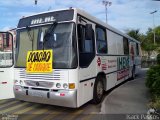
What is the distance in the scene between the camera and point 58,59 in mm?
7402

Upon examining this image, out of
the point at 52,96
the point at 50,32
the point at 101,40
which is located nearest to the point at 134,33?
the point at 101,40

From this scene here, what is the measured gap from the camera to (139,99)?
9.32 meters

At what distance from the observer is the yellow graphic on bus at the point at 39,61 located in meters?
7.50

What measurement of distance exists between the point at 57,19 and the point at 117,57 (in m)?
5.22

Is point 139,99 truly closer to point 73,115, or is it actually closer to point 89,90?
point 89,90

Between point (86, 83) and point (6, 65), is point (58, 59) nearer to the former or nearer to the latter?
point (86, 83)

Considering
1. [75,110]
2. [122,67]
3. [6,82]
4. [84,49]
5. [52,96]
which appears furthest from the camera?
[122,67]

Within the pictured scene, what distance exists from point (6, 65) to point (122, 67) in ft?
22.4

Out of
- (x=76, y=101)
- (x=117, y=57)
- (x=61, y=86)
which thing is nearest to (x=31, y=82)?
(x=61, y=86)

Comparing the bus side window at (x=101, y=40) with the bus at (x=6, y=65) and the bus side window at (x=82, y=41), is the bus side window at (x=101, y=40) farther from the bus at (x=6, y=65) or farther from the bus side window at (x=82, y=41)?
the bus at (x=6, y=65)

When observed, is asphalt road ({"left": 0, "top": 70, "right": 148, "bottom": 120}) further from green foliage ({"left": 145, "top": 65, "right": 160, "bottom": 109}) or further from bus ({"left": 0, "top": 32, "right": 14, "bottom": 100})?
bus ({"left": 0, "top": 32, "right": 14, "bottom": 100})

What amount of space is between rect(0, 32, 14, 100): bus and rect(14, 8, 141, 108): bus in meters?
0.41

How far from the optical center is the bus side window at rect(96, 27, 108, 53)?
30.7 ft

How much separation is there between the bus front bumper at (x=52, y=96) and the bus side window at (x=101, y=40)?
103 inches
